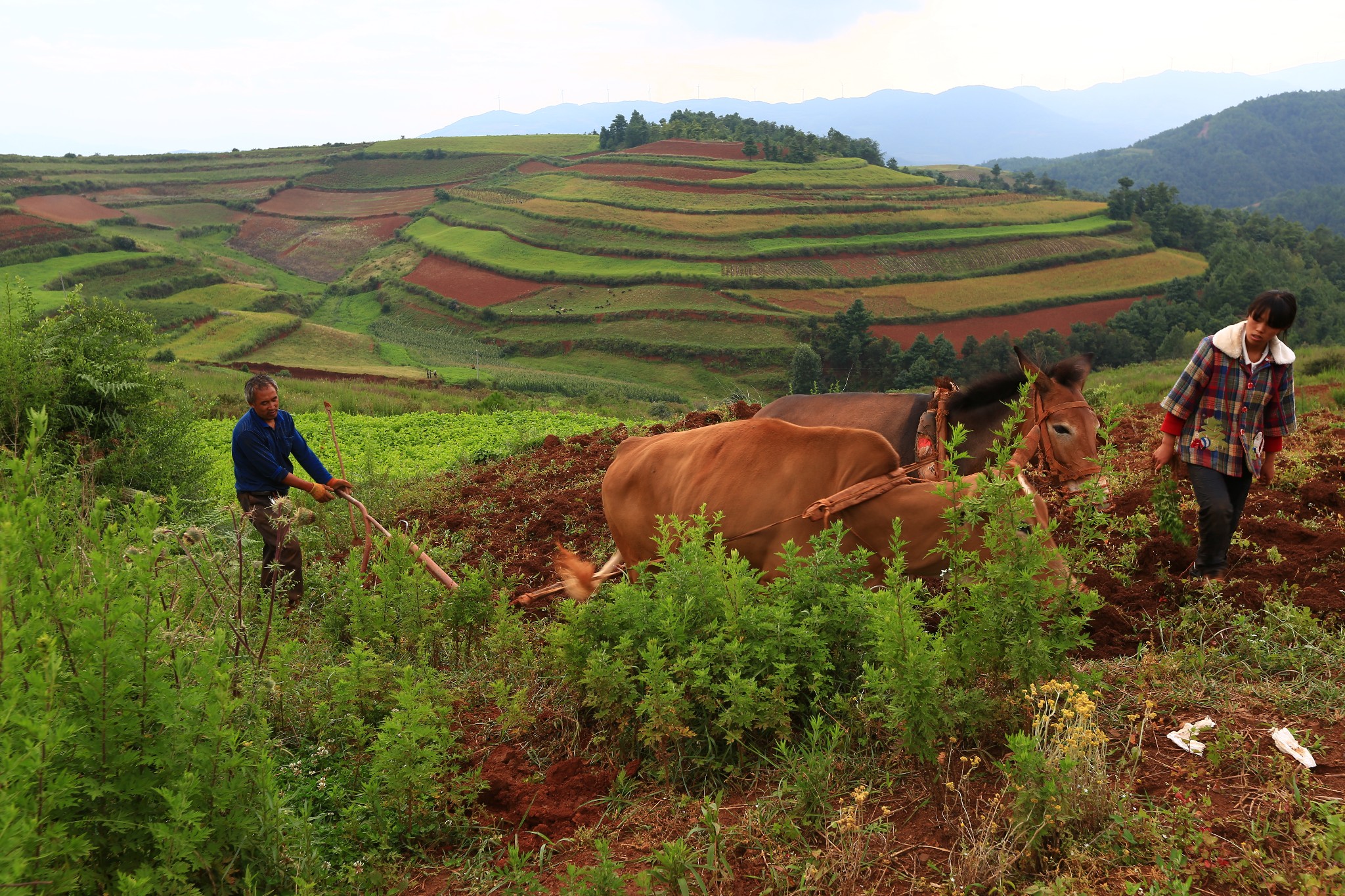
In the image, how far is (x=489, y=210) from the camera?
262 ft

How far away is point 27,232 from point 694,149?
60.2 m

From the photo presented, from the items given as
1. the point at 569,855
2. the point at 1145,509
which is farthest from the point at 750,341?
the point at 569,855

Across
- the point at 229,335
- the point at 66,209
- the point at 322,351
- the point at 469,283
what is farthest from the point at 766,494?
the point at 66,209

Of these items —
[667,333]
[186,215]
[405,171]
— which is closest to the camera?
[667,333]

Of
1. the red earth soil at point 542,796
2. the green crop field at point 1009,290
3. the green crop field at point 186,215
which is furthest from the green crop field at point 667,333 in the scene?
the red earth soil at point 542,796

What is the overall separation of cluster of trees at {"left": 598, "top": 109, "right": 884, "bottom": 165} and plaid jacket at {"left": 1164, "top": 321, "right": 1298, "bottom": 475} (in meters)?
86.3

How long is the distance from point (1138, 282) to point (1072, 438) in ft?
193

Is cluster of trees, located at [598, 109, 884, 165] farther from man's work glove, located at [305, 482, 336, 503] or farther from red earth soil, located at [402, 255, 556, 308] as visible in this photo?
man's work glove, located at [305, 482, 336, 503]

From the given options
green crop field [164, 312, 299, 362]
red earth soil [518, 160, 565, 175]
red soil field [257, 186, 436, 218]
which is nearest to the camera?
green crop field [164, 312, 299, 362]

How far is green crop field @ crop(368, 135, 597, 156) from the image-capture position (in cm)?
10394

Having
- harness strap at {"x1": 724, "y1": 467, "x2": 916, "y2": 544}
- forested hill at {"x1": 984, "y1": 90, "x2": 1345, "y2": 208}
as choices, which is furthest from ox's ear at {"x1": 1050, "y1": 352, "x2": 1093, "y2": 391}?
forested hill at {"x1": 984, "y1": 90, "x2": 1345, "y2": 208}

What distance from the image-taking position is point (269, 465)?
6254 mm

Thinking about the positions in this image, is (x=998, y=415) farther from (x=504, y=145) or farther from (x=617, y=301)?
(x=504, y=145)

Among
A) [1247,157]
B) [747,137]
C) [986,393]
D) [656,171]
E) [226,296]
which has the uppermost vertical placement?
[1247,157]
